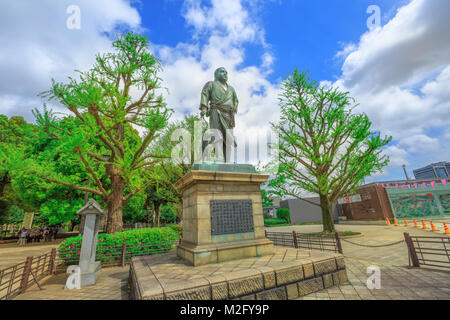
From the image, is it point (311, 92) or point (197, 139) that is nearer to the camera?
point (311, 92)

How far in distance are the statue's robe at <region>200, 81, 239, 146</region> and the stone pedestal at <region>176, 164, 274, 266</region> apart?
62.1 inches

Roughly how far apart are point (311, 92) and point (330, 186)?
25.1 ft

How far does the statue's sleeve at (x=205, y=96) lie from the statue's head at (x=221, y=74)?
457mm

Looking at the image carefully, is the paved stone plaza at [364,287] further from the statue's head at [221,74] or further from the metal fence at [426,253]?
the statue's head at [221,74]

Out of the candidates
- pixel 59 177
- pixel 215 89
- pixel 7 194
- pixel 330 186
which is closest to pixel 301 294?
pixel 215 89

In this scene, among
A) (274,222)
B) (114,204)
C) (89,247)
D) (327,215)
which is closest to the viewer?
(89,247)

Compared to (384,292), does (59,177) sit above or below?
above

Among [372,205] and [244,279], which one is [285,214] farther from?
[244,279]

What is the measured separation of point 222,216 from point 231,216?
261 mm

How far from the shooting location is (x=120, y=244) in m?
9.74

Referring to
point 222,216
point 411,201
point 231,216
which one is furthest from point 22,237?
point 411,201
